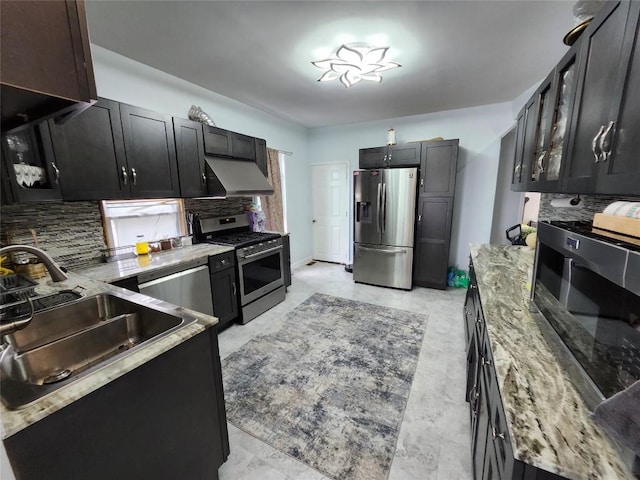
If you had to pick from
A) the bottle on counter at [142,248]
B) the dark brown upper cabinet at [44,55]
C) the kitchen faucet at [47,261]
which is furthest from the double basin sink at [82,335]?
the bottle on counter at [142,248]

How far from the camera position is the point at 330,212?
202 inches

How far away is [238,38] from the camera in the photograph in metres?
1.99

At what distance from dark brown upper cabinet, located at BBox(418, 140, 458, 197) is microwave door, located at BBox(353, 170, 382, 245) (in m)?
0.64

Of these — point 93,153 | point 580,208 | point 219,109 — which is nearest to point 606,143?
point 580,208

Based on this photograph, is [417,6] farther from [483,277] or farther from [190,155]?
[190,155]

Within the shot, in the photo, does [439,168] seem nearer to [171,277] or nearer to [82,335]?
[171,277]

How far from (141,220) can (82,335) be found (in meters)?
1.75

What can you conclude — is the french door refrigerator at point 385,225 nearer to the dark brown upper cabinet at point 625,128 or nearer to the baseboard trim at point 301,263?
the baseboard trim at point 301,263

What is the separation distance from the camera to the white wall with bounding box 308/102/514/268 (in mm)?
3713

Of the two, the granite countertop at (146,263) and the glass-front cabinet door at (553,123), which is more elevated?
the glass-front cabinet door at (553,123)

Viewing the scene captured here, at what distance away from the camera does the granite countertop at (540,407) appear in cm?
59

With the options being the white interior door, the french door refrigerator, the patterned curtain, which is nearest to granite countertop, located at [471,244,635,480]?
the french door refrigerator

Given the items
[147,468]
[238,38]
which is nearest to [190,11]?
[238,38]

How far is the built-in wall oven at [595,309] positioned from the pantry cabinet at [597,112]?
19 cm
